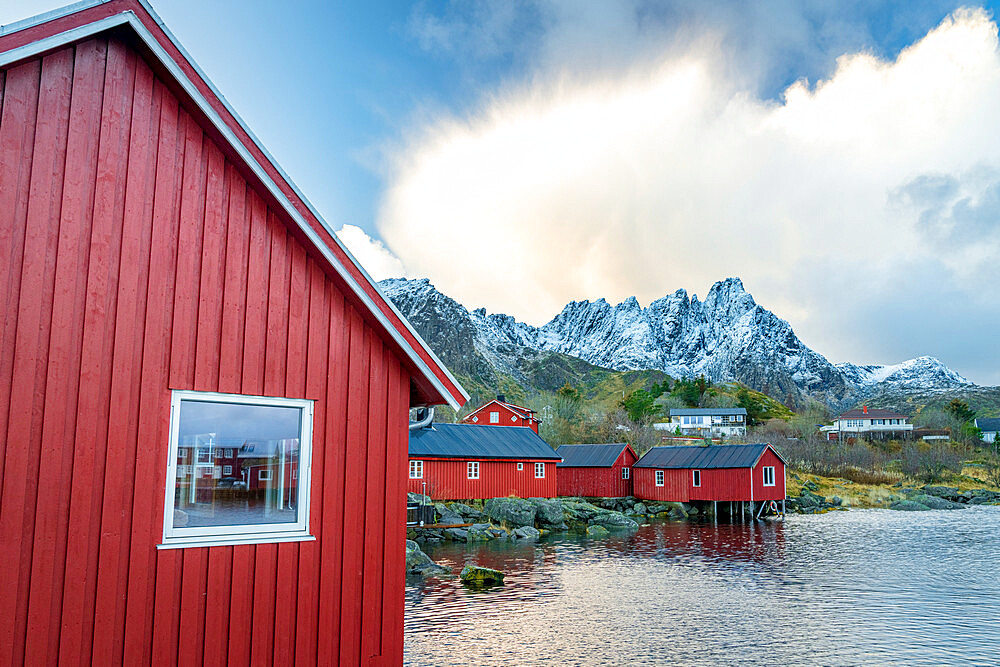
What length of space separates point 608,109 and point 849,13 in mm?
9367

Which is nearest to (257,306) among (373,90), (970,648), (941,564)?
(373,90)

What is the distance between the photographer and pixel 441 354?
170500 millimetres

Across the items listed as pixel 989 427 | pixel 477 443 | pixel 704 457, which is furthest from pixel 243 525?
pixel 989 427

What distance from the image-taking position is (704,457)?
165ft

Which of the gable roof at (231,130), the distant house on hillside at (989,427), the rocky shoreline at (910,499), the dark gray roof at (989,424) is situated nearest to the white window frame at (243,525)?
the gable roof at (231,130)

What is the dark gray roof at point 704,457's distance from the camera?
47.8m

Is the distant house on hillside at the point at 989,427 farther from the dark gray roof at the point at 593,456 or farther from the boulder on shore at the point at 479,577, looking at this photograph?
the boulder on shore at the point at 479,577

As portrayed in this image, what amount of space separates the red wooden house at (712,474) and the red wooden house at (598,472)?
1136 millimetres

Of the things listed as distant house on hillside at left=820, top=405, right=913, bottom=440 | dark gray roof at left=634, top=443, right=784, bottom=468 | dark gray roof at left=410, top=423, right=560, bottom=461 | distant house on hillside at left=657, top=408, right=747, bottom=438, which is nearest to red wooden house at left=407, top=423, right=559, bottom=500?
dark gray roof at left=410, top=423, right=560, bottom=461

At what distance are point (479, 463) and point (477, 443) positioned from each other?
56.3 inches

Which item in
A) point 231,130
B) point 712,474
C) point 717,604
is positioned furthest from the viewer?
point 712,474

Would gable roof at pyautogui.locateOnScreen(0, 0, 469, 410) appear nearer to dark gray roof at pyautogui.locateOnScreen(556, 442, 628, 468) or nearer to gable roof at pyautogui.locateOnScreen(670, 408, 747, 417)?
dark gray roof at pyautogui.locateOnScreen(556, 442, 628, 468)

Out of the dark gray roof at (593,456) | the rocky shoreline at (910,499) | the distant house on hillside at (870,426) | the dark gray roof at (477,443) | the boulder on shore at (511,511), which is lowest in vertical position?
the rocky shoreline at (910,499)

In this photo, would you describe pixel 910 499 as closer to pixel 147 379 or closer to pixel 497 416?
pixel 497 416
